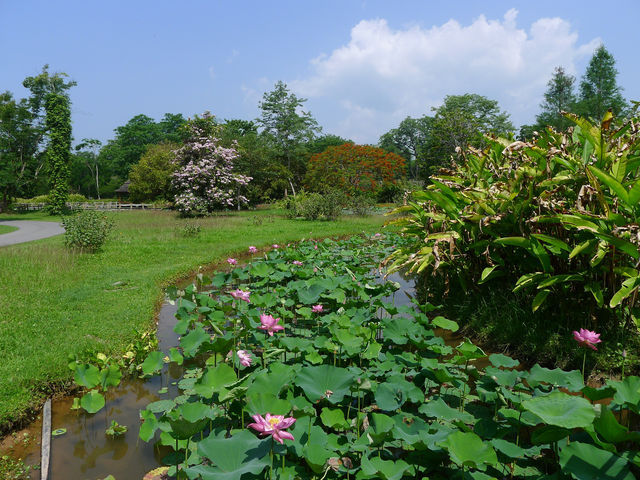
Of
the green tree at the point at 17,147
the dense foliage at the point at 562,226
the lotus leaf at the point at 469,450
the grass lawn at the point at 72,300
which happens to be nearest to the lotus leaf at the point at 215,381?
the lotus leaf at the point at 469,450

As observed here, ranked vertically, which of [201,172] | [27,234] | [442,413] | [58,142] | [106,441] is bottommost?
[106,441]

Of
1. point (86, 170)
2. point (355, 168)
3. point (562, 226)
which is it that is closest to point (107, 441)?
point (562, 226)

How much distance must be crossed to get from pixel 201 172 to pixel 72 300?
1367 cm

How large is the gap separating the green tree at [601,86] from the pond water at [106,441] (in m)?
36.1

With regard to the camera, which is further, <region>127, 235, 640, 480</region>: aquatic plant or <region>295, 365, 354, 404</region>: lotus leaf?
<region>295, 365, 354, 404</region>: lotus leaf

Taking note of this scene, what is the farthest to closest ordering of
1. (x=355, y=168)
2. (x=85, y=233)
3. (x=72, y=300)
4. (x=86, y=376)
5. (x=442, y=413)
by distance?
(x=355, y=168) < (x=85, y=233) < (x=72, y=300) < (x=86, y=376) < (x=442, y=413)

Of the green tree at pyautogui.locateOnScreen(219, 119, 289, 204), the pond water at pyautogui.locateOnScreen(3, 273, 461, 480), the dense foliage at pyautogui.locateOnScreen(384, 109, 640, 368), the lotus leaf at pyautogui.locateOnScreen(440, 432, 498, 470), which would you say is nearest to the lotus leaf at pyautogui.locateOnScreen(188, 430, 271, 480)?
the lotus leaf at pyautogui.locateOnScreen(440, 432, 498, 470)

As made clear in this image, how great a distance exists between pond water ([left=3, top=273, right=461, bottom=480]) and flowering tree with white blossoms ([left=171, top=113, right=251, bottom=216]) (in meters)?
15.2

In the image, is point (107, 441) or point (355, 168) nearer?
point (107, 441)

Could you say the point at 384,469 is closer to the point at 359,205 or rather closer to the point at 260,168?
the point at 359,205

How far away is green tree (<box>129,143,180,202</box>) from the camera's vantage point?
27558mm

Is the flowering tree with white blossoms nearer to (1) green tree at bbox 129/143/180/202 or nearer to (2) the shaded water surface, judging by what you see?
(1) green tree at bbox 129/143/180/202

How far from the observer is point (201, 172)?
1780 centimetres

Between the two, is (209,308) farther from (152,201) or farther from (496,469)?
(152,201)
